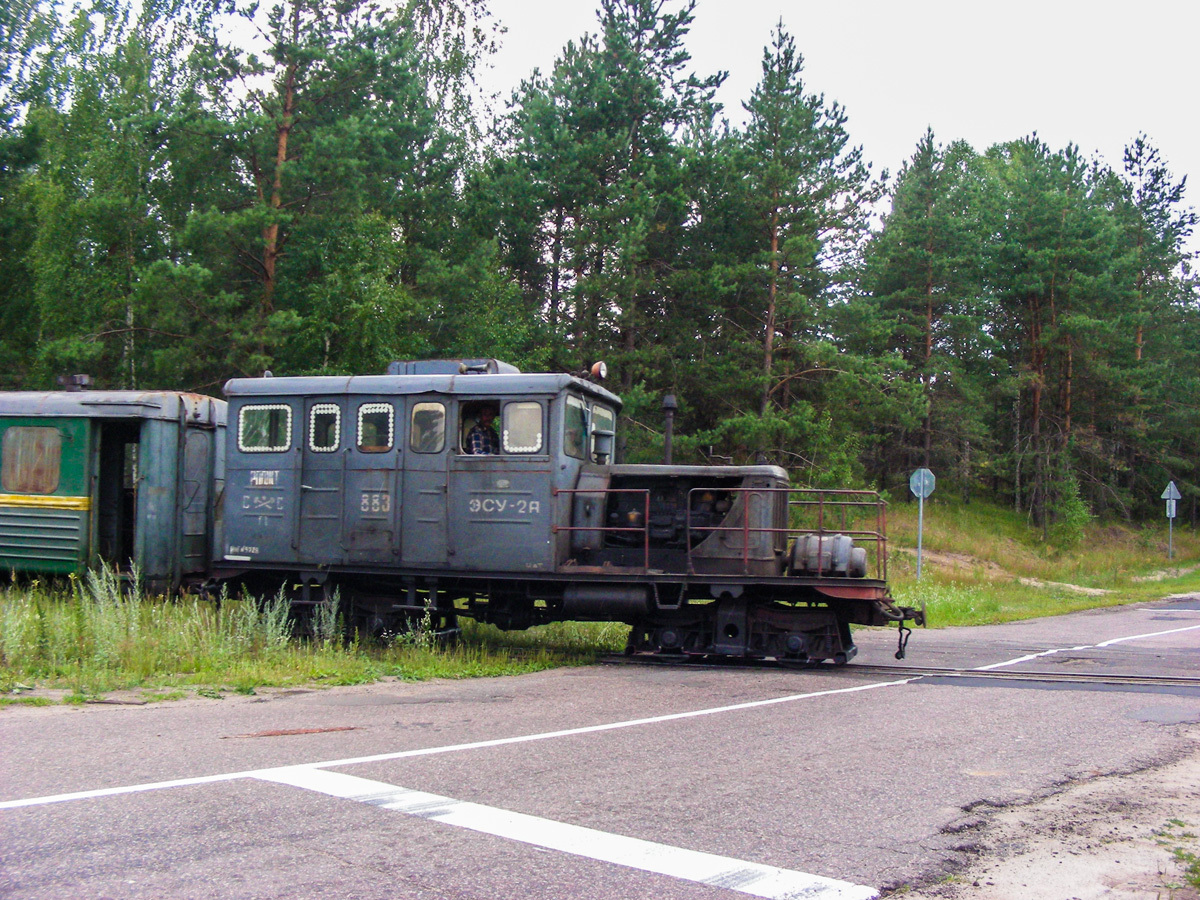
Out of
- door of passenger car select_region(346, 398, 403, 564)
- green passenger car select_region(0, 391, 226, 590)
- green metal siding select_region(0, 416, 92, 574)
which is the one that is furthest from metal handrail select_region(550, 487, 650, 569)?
green metal siding select_region(0, 416, 92, 574)

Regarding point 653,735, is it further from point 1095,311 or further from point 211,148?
point 1095,311

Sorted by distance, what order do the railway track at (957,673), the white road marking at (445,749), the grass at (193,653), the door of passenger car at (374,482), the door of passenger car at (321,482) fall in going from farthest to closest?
1. the door of passenger car at (321,482)
2. the door of passenger car at (374,482)
3. the railway track at (957,673)
4. the grass at (193,653)
5. the white road marking at (445,749)

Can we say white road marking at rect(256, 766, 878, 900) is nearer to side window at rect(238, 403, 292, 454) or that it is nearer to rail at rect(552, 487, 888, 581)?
rail at rect(552, 487, 888, 581)

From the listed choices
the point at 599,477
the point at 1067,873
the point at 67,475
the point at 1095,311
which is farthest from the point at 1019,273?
the point at 1067,873

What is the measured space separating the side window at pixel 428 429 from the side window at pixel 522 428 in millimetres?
747

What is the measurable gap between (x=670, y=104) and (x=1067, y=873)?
2612 cm

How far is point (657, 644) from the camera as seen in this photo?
37.4 ft

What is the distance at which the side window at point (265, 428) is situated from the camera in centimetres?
1178

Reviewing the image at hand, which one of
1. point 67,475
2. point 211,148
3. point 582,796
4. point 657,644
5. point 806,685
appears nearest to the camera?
point 582,796

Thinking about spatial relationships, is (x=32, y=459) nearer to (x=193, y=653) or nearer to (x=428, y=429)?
(x=193, y=653)

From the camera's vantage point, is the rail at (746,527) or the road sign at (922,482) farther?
the road sign at (922,482)

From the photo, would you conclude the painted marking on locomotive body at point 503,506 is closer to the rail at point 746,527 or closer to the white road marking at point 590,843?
the rail at point 746,527

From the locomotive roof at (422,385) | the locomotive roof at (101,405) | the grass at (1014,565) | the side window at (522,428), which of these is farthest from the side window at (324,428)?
the grass at (1014,565)

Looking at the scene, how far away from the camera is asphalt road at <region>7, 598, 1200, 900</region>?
402 centimetres
